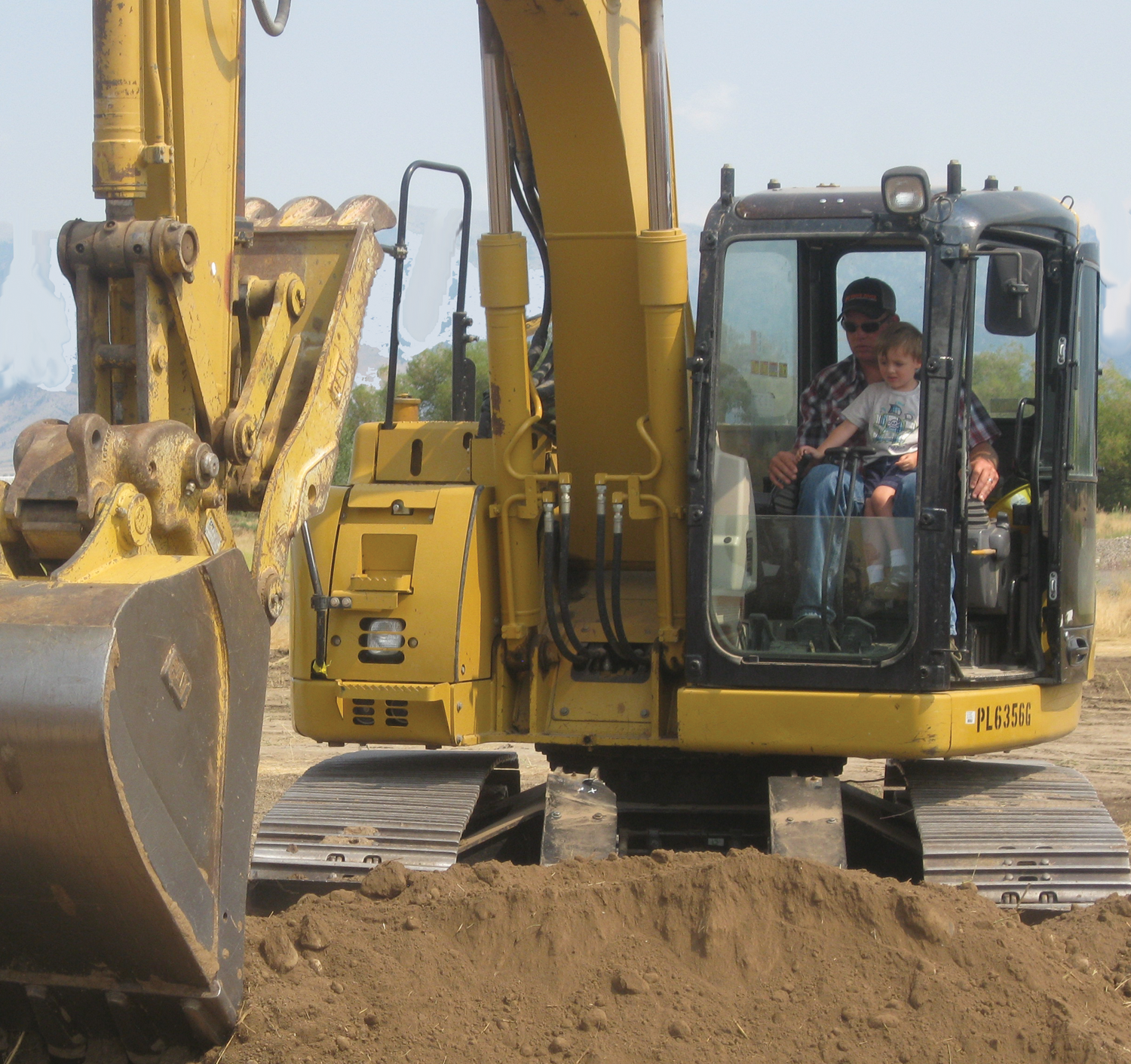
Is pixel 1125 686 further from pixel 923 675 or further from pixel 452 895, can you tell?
pixel 452 895

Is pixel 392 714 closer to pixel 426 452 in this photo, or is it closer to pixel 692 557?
pixel 426 452

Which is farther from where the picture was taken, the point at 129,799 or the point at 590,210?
the point at 590,210

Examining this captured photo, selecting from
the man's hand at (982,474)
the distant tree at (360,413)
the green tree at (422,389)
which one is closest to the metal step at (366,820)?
the man's hand at (982,474)

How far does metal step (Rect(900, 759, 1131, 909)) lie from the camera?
4.62m

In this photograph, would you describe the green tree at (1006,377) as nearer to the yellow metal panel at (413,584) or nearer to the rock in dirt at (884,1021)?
the yellow metal panel at (413,584)

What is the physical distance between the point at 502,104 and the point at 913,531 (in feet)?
6.84

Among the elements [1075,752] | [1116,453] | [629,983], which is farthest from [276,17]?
[1116,453]

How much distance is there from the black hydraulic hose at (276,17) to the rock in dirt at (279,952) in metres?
2.48

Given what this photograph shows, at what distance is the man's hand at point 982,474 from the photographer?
5.03 m

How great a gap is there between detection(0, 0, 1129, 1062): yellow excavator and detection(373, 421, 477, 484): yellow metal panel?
1 cm

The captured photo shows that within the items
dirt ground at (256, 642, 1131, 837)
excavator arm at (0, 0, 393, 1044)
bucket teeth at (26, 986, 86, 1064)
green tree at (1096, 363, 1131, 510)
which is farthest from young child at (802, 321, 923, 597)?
green tree at (1096, 363, 1131, 510)

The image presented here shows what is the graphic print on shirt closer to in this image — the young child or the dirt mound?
the young child

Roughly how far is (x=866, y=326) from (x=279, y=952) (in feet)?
9.81

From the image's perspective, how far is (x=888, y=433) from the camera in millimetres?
5012
